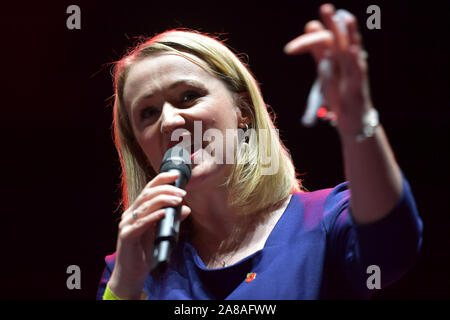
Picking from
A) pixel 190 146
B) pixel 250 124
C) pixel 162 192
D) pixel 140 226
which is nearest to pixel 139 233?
pixel 140 226

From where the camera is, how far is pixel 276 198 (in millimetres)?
1529

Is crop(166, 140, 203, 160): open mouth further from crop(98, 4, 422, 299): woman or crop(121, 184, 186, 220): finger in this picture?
crop(121, 184, 186, 220): finger

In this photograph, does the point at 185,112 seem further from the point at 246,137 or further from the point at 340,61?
the point at 340,61

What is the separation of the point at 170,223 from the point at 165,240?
0.05m

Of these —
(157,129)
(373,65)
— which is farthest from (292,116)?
(157,129)

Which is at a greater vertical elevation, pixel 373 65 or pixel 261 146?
pixel 373 65

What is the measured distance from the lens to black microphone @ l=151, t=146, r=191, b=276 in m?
0.98

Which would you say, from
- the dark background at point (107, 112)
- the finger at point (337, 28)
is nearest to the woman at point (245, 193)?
the finger at point (337, 28)

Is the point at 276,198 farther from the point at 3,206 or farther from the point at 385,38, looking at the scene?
the point at 3,206

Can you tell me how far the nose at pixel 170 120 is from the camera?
1.41 m

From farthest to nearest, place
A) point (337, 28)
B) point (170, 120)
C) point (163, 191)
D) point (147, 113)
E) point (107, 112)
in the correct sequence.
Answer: point (107, 112), point (147, 113), point (170, 120), point (163, 191), point (337, 28)

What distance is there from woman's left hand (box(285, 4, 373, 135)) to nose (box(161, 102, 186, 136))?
636 mm

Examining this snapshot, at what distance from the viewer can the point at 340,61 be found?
2.67ft

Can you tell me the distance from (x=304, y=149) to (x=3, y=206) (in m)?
1.70
